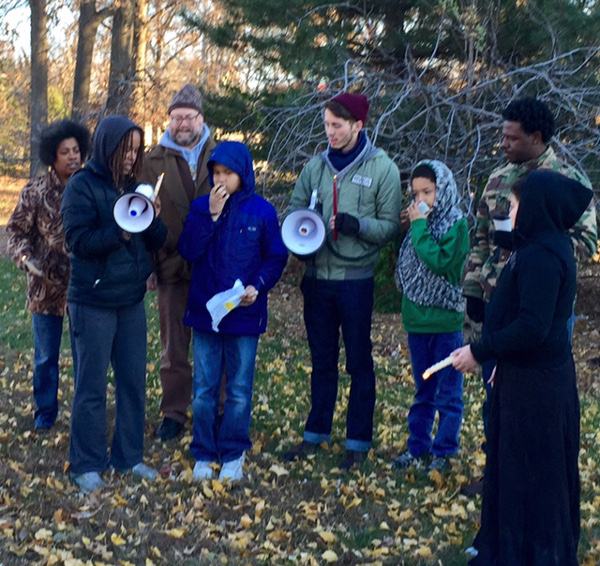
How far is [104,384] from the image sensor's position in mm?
4965

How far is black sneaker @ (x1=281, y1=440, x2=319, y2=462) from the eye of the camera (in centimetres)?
549

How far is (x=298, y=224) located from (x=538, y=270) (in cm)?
204

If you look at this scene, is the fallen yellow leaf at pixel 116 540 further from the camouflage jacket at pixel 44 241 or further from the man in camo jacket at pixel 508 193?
the camouflage jacket at pixel 44 241

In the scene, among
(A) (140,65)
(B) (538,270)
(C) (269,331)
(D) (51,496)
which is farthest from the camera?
(A) (140,65)

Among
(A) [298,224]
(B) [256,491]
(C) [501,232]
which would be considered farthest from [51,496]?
(C) [501,232]

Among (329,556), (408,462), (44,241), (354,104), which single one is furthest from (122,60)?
(329,556)

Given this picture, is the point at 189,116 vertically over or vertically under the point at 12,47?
under

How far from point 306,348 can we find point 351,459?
161 inches

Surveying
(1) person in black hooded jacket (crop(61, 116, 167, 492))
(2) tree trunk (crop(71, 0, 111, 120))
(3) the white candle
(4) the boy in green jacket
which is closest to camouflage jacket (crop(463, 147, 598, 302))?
(4) the boy in green jacket

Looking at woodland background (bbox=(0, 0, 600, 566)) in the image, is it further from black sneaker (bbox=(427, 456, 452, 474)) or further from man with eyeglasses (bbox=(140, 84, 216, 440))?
man with eyeglasses (bbox=(140, 84, 216, 440))

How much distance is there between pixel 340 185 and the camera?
17.1 ft

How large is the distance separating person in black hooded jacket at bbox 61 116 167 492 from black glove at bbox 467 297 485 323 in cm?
184

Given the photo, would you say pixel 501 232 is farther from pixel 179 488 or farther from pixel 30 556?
pixel 30 556

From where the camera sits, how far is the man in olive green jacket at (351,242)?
16.8 feet
